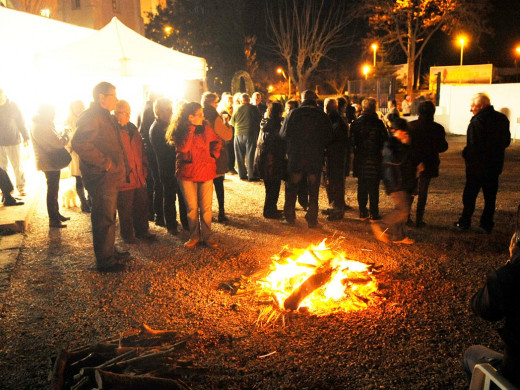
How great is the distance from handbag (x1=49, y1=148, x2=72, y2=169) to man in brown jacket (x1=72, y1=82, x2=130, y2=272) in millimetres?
2346

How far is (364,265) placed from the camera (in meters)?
5.32

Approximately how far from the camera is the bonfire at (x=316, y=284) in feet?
15.4

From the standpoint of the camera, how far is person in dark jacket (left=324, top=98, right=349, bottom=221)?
7797 millimetres

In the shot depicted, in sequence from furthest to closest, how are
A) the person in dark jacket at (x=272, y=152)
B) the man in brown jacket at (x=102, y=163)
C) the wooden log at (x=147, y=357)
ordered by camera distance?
the person in dark jacket at (x=272, y=152), the man in brown jacket at (x=102, y=163), the wooden log at (x=147, y=357)

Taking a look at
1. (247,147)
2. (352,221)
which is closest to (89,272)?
(352,221)

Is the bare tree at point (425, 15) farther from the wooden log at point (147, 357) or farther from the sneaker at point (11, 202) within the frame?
the wooden log at point (147, 357)

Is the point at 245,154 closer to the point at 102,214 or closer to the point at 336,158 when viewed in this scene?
the point at 336,158

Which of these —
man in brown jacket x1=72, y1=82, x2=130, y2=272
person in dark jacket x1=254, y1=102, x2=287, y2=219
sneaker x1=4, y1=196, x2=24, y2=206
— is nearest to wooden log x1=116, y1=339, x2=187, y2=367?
man in brown jacket x1=72, y1=82, x2=130, y2=272

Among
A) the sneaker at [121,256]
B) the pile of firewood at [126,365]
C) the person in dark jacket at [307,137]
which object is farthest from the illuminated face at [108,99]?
the pile of firewood at [126,365]

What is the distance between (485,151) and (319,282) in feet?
12.3

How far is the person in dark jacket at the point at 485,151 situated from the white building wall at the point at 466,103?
43.5ft

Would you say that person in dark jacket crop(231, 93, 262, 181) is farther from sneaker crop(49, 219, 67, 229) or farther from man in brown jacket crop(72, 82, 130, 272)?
man in brown jacket crop(72, 82, 130, 272)

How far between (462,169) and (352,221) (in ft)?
20.1

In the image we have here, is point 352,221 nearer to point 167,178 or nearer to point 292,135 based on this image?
point 292,135
